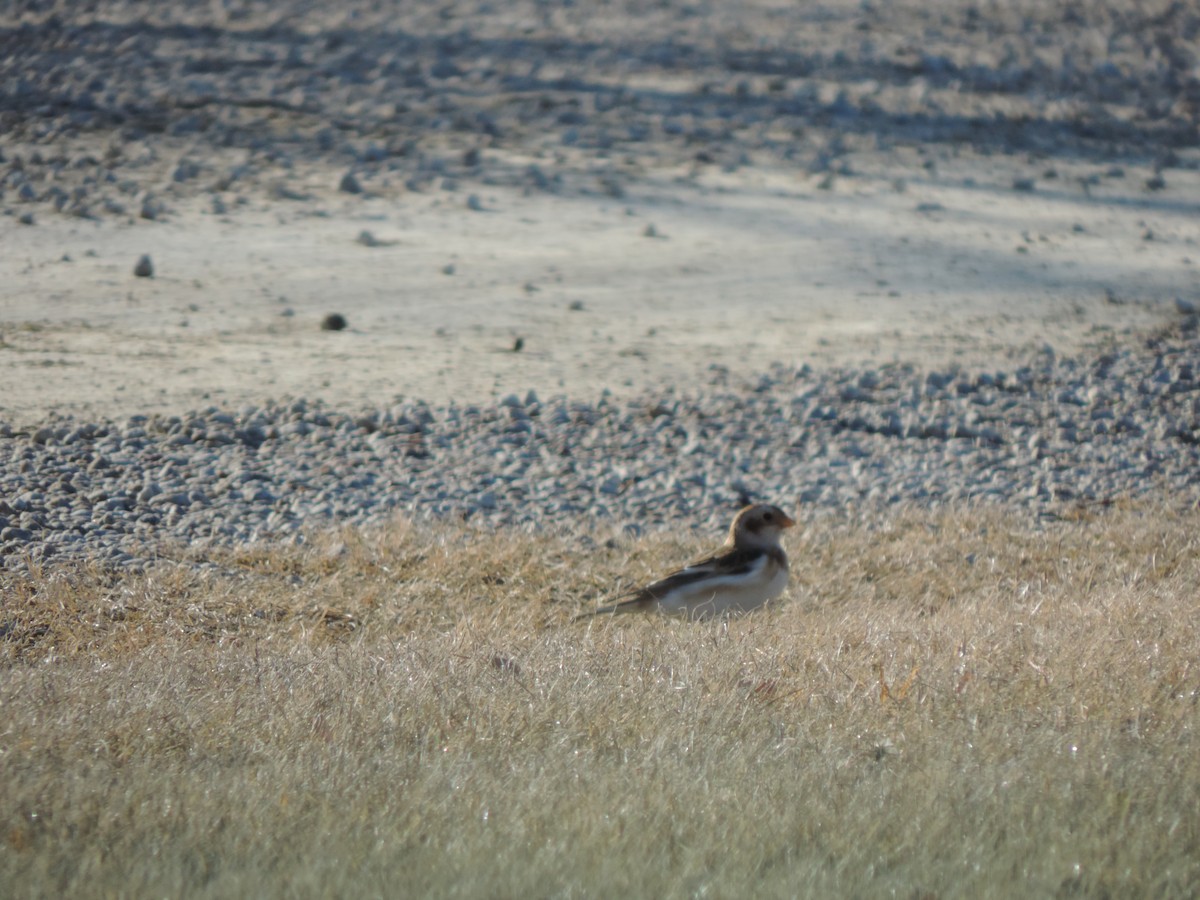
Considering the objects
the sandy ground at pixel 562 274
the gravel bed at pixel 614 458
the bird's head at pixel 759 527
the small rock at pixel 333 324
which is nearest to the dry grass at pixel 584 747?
the bird's head at pixel 759 527

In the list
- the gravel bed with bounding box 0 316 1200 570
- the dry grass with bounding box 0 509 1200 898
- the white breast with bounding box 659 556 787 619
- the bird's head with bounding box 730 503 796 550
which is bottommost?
the gravel bed with bounding box 0 316 1200 570

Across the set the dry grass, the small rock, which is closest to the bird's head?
the dry grass

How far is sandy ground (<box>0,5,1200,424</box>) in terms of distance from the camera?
397 inches

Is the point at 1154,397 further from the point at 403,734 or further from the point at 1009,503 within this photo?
the point at 403,734

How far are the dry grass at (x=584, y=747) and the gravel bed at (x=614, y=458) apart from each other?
116cm

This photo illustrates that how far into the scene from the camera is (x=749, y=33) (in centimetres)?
2072

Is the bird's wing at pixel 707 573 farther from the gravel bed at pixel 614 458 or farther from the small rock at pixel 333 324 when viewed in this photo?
the small rock at pixel 333 324

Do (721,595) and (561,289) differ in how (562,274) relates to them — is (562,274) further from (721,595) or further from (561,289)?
(721,595)

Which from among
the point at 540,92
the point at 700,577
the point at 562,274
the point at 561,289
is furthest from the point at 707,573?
the point at 540,92

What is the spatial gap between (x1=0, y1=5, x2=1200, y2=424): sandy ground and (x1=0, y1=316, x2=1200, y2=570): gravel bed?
1.77ft

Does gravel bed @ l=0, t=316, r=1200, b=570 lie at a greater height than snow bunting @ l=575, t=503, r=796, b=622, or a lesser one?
lesser

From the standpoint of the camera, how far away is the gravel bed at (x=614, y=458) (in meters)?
7.32

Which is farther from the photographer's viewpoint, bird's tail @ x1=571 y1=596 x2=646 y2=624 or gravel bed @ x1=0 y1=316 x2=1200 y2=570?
gravel bed @ x1=0 y1=316 x2=1200 y2=570

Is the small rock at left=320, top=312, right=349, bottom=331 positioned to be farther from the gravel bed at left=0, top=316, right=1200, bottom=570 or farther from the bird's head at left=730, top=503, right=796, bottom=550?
the bird's head at left=730, top=503, right=796, bottom=550
